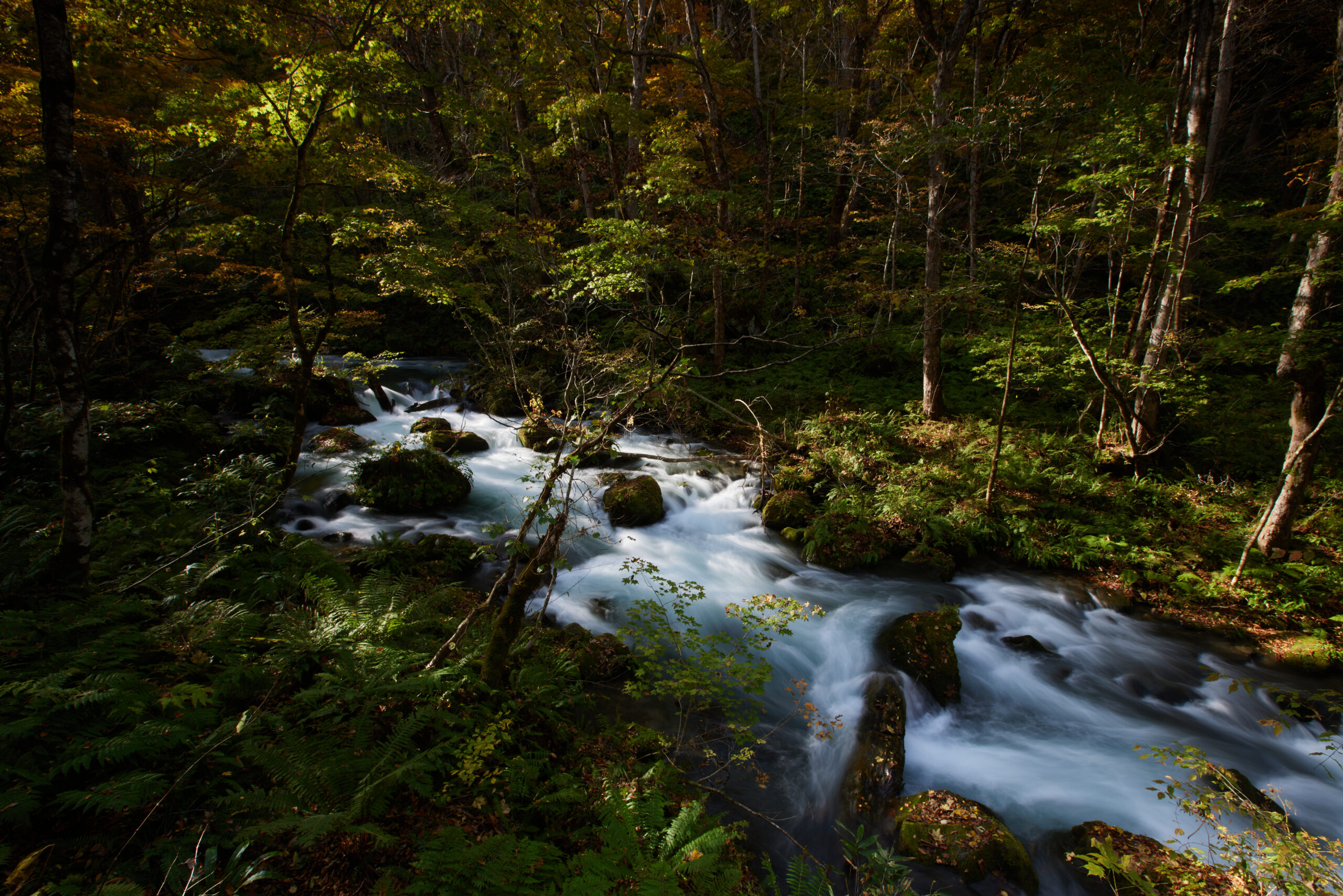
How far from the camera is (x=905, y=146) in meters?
9.83

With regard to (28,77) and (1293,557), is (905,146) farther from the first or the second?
(28,77)

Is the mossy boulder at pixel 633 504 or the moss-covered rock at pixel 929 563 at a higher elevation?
the mossy boulder at pixel 633 504

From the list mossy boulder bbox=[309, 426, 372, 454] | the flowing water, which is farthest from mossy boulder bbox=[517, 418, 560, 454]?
mossy boulder bbox=[309, 426, 372, 454]

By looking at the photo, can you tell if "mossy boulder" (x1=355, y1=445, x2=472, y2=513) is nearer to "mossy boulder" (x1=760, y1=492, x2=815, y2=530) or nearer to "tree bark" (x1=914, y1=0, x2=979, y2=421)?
"mossy boulder" (x1=760, y1=492, x2=815, y2=530)

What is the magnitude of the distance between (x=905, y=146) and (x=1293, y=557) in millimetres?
8694

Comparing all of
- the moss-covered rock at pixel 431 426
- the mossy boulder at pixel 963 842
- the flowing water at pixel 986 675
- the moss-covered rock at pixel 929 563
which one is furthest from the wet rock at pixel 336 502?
the moss-covered rock at pixel 929 563

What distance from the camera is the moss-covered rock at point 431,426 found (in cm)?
1180

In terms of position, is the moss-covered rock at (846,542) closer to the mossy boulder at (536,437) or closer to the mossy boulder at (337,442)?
the mossy boulder at (536,437)

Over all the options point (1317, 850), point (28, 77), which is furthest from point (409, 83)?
point (1317, 850)

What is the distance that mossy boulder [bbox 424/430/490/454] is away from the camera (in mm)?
11047

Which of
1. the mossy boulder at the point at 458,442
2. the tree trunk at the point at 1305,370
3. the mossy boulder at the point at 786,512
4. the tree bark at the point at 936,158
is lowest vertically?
the mossy boulder at the point at 786,512

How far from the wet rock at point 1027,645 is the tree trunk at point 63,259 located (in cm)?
967

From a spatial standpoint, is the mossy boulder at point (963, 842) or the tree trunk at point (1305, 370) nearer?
the mossy boulder at point (963, 842)

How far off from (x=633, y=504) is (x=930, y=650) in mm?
5078
